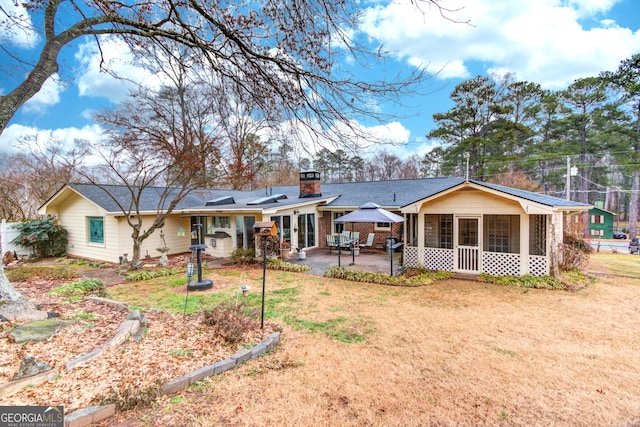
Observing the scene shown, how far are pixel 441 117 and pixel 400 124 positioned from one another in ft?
79.7

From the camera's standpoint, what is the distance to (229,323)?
4.69m

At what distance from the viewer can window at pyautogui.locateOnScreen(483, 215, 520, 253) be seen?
9.35 m

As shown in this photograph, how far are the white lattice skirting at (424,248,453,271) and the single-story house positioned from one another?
32 millimetres

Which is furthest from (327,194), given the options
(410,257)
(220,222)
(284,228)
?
(410,257)

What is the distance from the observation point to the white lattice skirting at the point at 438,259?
1006 centimetres

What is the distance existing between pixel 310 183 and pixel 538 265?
10.4 m

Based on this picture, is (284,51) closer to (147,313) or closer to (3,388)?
(3,388)

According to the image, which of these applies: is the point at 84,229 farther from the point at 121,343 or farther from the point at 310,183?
the point at 121,343

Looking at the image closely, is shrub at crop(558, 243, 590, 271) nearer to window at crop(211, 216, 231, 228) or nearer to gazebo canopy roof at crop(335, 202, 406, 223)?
gazebo canopy roof at crop(335, 202, 406, 223)

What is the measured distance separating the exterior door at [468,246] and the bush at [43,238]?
1729 cm

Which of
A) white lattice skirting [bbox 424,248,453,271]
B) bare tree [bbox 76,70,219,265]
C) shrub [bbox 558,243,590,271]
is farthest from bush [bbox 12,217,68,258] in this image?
shrub [bbox 558,243,590,271]

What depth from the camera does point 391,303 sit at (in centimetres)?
714

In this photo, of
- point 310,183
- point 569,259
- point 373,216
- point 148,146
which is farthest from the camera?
point 310,183

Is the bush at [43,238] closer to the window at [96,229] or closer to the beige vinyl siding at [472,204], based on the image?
the window at [96,229]
